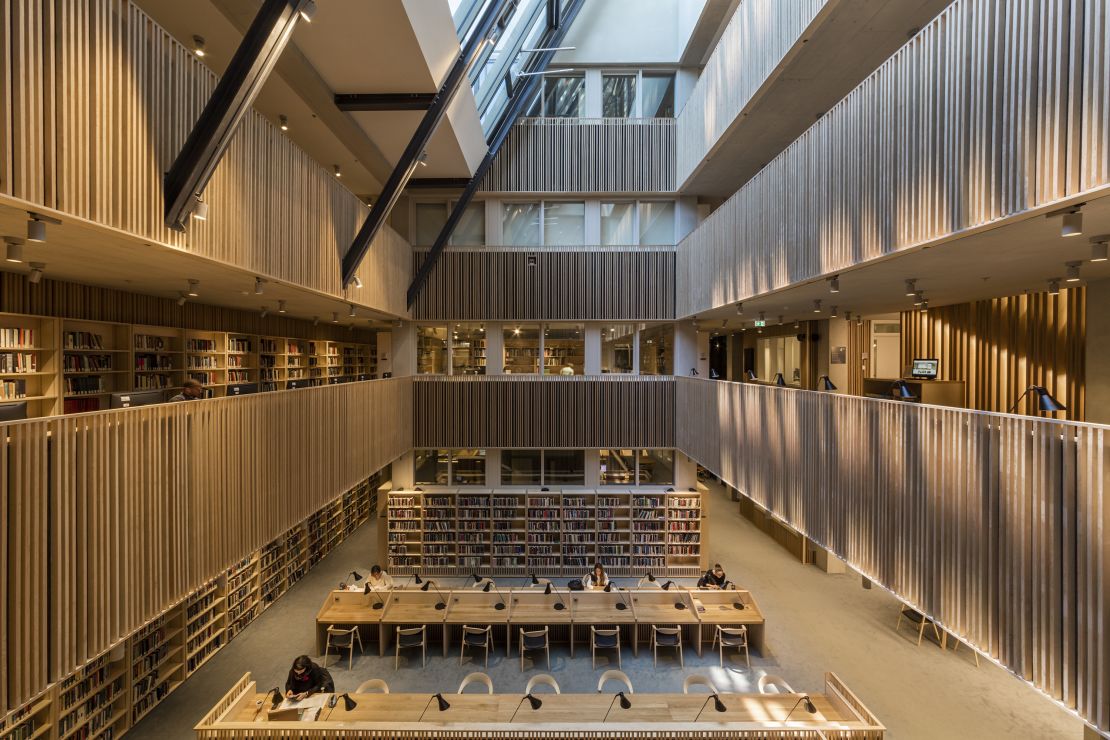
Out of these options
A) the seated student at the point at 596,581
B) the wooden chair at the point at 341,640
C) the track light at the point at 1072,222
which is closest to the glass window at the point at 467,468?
the seated student at the point at 596,581

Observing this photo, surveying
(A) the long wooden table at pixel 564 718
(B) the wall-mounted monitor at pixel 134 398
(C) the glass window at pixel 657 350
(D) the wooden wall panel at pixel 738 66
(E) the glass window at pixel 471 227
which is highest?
(D) the wooden wall panel at pixel 738 66

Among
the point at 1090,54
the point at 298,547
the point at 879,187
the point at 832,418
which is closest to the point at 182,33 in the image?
the point at 879,187

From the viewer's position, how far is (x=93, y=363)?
6191mm

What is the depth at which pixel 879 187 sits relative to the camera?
4.20 meters

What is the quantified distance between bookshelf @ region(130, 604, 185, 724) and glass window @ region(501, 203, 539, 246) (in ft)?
30.3

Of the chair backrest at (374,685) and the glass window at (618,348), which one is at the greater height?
the glass window at (618,348)

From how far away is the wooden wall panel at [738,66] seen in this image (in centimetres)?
591

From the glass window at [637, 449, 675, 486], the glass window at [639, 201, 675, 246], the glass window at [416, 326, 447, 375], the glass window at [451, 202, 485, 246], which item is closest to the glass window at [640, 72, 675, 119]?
the glass window at [639, 201, 675, 246]

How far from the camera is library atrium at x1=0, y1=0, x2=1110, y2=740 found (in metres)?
3.09

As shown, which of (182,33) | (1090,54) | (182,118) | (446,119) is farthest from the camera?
(446,119)

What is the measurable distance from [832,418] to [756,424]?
5.17 ft

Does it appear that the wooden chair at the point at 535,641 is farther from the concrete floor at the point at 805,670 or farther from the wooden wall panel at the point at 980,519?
the wooden wall panel at the point at 980,519

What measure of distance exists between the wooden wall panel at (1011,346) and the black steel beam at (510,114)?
29.5 ft

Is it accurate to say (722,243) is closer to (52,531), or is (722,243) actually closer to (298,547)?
Result: (52,531)
